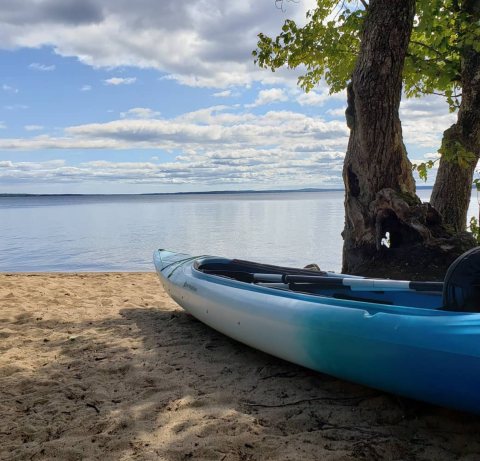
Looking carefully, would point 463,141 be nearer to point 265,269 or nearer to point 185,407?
point 265,269

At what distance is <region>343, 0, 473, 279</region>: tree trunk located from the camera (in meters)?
6.04

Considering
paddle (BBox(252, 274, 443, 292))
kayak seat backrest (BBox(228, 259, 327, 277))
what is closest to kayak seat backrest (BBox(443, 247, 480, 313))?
paddle (BBox(252, 274, 443, 292))

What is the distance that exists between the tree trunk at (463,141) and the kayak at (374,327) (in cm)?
323

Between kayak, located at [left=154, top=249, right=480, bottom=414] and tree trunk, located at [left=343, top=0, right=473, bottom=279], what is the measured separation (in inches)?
82.0

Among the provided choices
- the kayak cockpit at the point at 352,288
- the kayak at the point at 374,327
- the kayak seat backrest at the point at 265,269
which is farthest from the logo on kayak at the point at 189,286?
the kayak seat backrest at the point at 265,269

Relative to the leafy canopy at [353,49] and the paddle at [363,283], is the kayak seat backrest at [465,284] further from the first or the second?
the leafy canopy at [353,49]

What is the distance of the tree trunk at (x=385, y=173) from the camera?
6.04 metres

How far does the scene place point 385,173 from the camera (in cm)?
648

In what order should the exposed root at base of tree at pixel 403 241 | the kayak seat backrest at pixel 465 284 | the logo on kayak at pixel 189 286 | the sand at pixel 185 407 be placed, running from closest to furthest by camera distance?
the sand at pixel 185 407, the kayak seat backrest at pixel 465 284, the logo on kayak at pixel 189 286, the exposed root at base of tree at pixel 403 241

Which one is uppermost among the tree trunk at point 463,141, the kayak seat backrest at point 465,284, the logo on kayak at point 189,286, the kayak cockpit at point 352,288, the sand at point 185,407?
the tree trunk at point 463,141

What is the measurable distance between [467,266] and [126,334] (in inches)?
135

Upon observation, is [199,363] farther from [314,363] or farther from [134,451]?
[134,451]

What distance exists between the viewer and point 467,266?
2893 millimetres

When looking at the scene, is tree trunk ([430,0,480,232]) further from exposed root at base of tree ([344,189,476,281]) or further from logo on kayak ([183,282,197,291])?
logo on kayak ([183,282,197,291])
